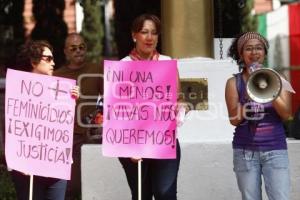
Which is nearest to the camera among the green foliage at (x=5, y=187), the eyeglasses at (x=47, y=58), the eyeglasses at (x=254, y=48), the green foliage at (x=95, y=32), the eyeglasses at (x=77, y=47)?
the eyeglasses at (x=254, y=48)

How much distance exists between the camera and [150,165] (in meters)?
5.21

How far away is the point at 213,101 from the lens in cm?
657

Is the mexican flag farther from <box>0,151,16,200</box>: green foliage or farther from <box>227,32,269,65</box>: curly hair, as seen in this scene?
<box>227,32,269,65</box>: curly hair

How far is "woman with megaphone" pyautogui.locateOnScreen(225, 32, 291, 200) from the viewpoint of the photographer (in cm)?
490

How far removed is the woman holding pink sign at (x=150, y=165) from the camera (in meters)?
5.15

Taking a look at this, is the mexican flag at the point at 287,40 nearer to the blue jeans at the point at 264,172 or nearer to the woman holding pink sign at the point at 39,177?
the blue jeans at the point at 264,172

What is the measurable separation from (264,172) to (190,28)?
2.27 metres

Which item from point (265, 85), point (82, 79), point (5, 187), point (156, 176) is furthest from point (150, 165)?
point (5, 187)

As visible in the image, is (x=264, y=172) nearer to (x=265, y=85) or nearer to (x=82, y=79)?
(x=265, y=85)

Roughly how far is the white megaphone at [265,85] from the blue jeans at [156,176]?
72 cm

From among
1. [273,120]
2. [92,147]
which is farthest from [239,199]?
[273,120]

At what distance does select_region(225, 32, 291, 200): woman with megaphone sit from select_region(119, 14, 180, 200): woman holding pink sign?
1.51ft

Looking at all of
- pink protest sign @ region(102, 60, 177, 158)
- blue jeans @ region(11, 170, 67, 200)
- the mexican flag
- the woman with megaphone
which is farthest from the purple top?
the mexican flag

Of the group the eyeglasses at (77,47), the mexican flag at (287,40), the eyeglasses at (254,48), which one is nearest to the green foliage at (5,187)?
the eyeglasses at (77,47)
